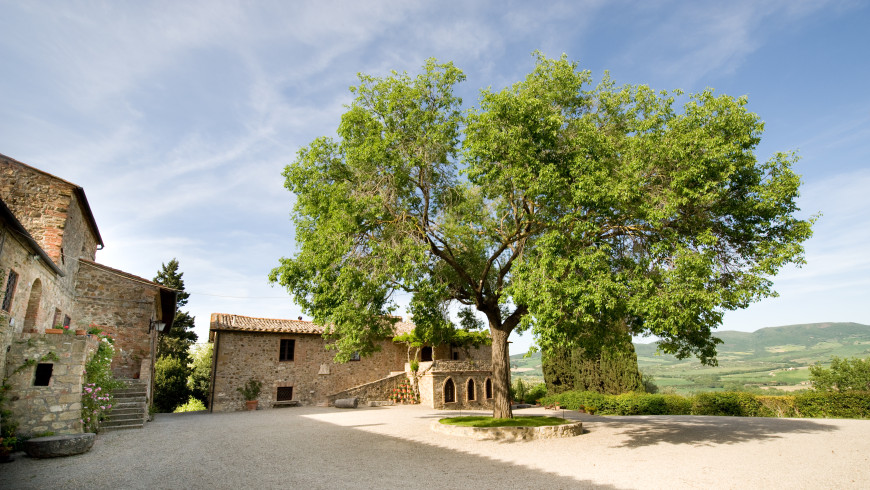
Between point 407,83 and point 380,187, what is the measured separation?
3.54 m

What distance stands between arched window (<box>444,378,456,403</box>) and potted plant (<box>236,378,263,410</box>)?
965cm

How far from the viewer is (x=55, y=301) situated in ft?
41.2

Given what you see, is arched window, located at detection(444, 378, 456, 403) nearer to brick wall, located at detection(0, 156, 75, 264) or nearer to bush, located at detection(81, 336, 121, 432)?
bush, located at detection(81, 336, 121, 432)

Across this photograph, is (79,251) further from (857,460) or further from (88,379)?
(857,460)

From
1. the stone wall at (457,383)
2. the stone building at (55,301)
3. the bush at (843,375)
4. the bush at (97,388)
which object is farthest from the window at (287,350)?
the bush at (843,375)

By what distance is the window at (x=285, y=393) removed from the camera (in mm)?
22734

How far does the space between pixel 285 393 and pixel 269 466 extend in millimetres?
16201

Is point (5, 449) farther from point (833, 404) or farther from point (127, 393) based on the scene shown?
point (833, 404)

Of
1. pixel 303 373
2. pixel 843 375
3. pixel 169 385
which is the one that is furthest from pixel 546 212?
pixel 169 385

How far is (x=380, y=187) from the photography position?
12312mm

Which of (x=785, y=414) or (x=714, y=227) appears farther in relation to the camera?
(x=785, y=414)

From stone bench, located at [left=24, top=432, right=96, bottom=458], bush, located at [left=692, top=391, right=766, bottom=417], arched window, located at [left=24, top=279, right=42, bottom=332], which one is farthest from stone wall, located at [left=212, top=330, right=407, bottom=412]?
bush, located at [left=692, top=391, right=766, bottom=417]

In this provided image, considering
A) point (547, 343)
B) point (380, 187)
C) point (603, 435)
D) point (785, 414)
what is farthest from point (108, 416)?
point (785, 414)

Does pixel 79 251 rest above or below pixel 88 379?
above
